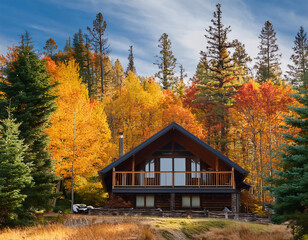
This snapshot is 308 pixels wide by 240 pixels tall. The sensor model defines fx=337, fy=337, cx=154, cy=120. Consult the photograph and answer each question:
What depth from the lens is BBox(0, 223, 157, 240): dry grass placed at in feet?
47.8

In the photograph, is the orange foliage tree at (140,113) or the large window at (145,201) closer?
the large window at (145,201)

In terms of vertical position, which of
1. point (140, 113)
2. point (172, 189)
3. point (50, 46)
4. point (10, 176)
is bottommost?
point (172, 189)

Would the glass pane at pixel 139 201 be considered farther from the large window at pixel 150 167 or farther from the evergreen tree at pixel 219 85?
the evergreen tree at pixel 219 85

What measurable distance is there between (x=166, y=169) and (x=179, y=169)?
1103mm

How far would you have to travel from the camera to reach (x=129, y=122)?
42.8m

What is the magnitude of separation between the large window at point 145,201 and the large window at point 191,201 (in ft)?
8.97

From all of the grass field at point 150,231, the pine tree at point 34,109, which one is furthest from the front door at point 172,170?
the pine tree at point 34,109

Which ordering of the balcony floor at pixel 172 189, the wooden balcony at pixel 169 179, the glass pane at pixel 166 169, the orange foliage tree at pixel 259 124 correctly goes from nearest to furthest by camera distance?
the balcony floor at pixel 172 189 < the wooden balcony at pixel 169 179 < the glass pane at pixel 166 169 < the orange foliage tree at pixel 259 124

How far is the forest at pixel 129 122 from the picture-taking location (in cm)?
1814

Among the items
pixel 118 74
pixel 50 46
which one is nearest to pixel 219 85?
pixel 118 74

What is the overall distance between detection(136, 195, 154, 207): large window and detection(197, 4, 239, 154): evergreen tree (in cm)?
1427

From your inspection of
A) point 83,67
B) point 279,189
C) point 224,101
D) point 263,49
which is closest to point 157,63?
point 83,67

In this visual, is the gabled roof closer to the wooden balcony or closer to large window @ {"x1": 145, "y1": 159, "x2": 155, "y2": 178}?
the wooden balcony

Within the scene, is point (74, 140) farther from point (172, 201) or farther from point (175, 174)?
point (172, 201)
